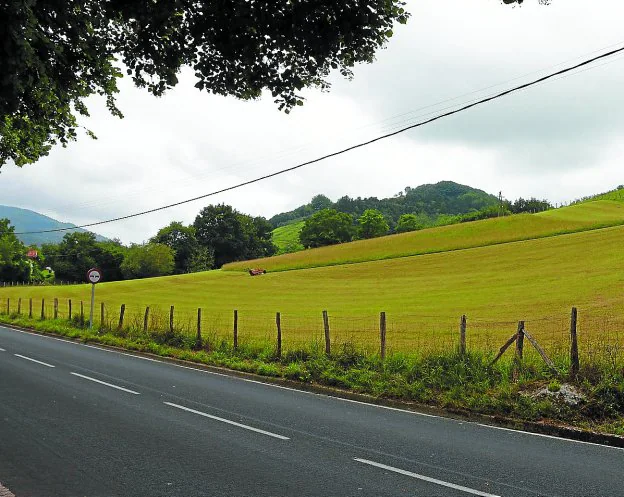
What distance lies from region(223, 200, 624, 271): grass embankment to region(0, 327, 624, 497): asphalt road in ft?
189

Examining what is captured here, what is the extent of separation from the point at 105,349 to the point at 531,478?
18.0m

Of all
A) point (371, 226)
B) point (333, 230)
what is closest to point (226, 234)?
point (333, 230)

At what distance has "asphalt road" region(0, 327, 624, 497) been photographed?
19.1 ft

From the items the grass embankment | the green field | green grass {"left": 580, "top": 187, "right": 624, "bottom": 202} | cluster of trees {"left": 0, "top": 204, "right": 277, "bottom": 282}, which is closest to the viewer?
the green field

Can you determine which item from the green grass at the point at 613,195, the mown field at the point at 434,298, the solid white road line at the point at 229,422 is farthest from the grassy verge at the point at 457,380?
the green grass at the point at 613,195

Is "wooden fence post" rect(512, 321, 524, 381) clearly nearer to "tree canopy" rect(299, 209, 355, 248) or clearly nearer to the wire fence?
the wire fence

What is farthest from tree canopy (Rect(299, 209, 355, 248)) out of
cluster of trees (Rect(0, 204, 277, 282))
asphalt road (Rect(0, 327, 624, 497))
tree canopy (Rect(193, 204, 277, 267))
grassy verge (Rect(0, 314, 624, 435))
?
asphalt road (Rect(0, 327, 624, 497))

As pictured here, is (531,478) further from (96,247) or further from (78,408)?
(96,247)

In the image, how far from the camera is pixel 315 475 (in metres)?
6.18

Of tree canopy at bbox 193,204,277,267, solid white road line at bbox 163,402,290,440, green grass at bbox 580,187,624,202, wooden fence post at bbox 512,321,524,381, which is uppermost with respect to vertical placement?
green grass at bbox 580,187,624,202

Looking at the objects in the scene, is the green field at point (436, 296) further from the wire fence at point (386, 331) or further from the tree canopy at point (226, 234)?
the tree canopy at point (226, 234)

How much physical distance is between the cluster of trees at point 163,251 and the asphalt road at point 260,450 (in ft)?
352

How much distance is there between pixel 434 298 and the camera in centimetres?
3600

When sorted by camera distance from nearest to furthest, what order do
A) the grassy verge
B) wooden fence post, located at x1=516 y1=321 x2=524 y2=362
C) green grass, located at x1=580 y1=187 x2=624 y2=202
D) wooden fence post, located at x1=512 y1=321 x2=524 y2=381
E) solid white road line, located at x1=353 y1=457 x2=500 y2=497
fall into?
1. solid white road line, located at x1=353 y1=457 x2=500 y2=497
2. the grassy verge
3. wooden fence post, located at x1=512 y1=321 x2=524 y2=381
4. wooden fence post, located at x1=516 y1=321 x2=524 y2=362
5. green grass, located at x1=580 y1=187 x2=624 y2=202
